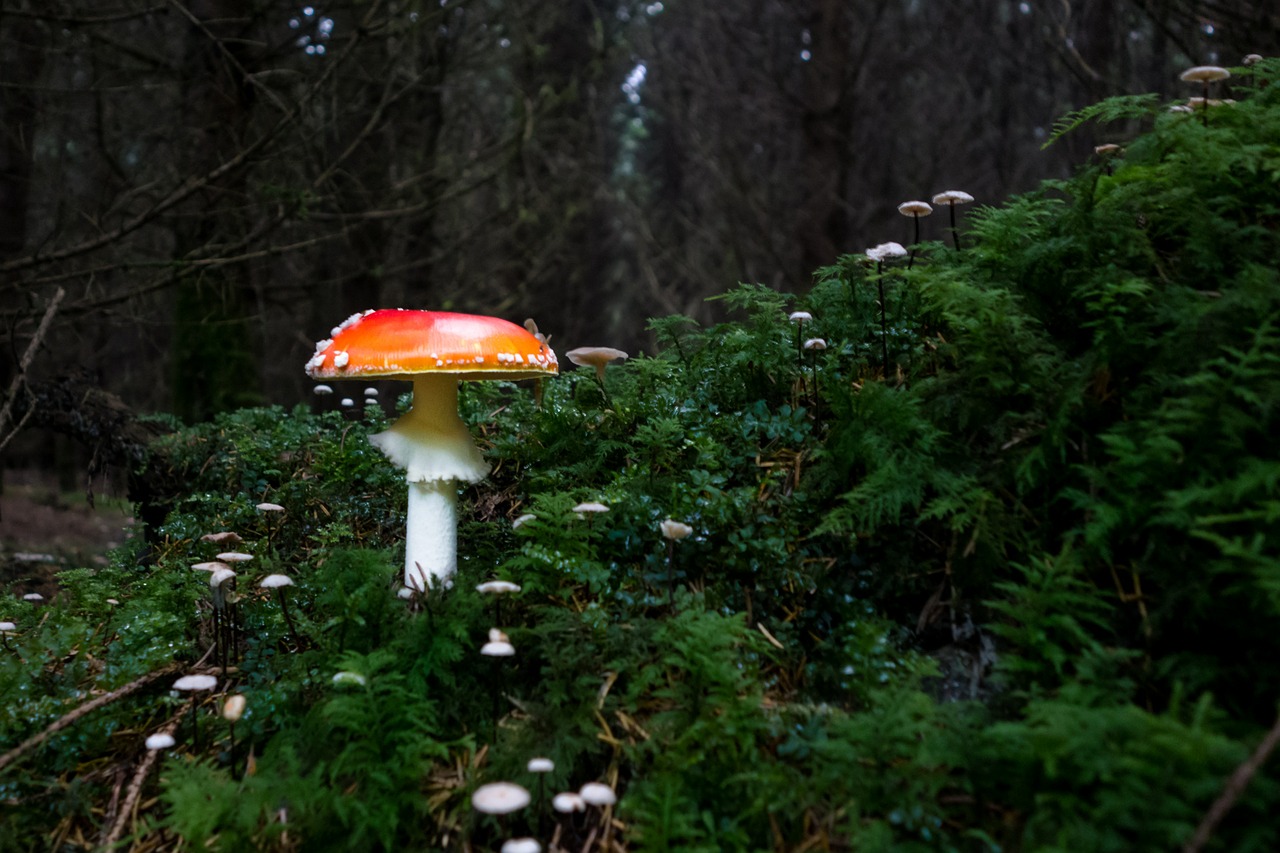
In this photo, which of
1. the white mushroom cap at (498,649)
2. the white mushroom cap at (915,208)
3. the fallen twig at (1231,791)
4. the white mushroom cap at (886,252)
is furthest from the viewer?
the white mushroom cap at (915,208)

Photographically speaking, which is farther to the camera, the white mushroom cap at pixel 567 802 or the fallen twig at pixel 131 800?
the fallen twig at pixel 131 800

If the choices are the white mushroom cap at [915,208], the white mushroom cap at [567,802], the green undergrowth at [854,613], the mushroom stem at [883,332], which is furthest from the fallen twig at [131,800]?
the white mushroom cap at [915,208]

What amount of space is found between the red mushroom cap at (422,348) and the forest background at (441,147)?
3042 millimetres

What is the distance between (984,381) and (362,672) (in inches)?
96.8

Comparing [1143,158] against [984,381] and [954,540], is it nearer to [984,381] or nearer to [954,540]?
[984,381]

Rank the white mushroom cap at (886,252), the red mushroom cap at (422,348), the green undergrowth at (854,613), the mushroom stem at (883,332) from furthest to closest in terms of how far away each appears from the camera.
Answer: the mushroom stem at (883,332) < the white mushroom cap at (886,252) < the red mushroom cap at (422,348) < the green undergrowth at (854,613)

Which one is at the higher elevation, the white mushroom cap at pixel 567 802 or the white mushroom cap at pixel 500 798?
the white mushroom cap at pixel 500 798

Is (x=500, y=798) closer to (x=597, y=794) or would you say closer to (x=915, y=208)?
(x=597, y=794)

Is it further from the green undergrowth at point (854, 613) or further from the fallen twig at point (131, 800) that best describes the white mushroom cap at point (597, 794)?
the fallen twig at point (131, 800)

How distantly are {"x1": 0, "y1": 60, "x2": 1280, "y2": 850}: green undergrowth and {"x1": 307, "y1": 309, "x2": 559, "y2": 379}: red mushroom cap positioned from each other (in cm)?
65

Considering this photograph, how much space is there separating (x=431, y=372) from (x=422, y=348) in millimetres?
134

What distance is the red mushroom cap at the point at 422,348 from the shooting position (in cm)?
269

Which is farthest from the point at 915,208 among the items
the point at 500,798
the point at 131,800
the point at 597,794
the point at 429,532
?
the point at 131,800

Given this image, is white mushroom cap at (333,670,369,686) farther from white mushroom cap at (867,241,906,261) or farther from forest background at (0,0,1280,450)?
forest background at (0,0,1280,450)
